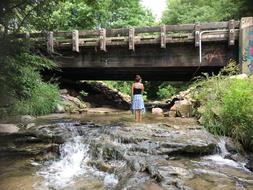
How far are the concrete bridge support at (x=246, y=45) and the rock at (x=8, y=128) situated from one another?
10440 mm

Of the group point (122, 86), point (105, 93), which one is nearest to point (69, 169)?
point (105, 93)

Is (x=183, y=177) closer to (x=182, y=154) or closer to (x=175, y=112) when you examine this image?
(x=182, y=154)

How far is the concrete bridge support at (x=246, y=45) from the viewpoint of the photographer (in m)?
15.5

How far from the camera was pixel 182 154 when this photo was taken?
779cm

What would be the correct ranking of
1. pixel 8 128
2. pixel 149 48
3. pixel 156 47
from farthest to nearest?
pixel 149 48 < pixel 156 47 < pixel 8 128

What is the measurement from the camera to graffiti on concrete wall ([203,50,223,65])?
1658cm

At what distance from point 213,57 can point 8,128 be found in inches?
412

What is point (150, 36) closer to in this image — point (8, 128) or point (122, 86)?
point (8, 128)

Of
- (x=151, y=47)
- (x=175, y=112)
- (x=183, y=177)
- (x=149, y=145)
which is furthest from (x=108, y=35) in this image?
(x=183, y=177)

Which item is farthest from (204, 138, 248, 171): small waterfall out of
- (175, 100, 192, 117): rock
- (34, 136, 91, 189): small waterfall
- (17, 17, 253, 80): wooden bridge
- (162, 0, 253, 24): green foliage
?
(162, 0, 253, 24): green foliage

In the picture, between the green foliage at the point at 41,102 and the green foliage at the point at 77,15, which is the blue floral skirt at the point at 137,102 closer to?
the green foliage at the point at 77,15

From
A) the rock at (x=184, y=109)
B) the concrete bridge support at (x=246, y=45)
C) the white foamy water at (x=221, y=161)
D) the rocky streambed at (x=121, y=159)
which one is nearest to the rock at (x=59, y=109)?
the rock at (x=184, y=109)

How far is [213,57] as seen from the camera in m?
16.6

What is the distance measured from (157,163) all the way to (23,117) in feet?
23.9
